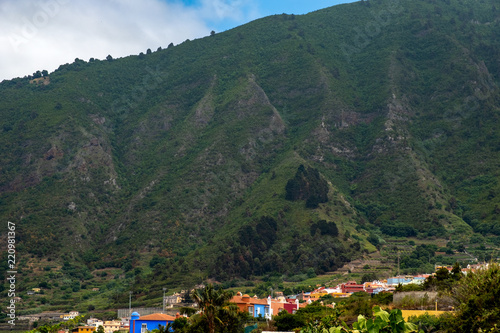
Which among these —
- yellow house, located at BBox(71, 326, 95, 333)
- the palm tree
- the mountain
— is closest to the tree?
the palm tree

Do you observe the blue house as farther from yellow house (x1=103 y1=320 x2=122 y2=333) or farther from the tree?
the tree

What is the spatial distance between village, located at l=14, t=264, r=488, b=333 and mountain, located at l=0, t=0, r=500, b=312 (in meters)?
16.2

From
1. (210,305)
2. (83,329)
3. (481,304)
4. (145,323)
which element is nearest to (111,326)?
(83,329)

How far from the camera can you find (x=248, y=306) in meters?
80.2

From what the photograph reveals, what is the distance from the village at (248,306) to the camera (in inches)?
2902

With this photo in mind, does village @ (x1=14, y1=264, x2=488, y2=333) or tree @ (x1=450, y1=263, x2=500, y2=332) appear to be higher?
village @ (x1=14, y1=264, x2=488, y2=333)

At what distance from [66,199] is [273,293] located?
6109 centimetres

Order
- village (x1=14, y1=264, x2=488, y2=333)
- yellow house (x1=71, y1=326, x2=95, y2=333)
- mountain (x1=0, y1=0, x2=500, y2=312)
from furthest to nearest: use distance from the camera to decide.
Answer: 1. mountain (x1=0, y1=0, x2=500, y2=312)
2. yellow house (x1=71, y1=326, x2=95, y2=333)
3. village (x1=14, y1=264, x2=488, y2=333)

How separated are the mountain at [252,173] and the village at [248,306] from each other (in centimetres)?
1620

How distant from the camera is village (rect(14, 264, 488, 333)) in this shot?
73.7 m

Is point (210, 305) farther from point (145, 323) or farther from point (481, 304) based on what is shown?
point (481, 304)

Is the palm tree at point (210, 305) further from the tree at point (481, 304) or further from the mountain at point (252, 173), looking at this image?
the mountain at point (252, 173)

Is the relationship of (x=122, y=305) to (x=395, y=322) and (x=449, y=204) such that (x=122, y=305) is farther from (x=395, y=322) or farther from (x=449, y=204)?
(x=395, y=322)

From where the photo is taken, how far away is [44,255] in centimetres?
13212
